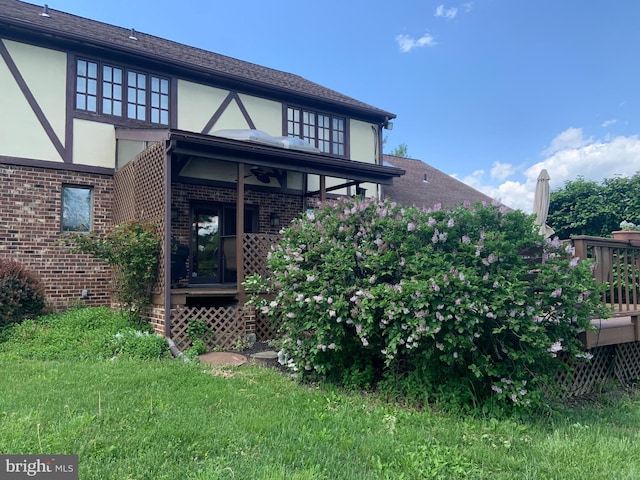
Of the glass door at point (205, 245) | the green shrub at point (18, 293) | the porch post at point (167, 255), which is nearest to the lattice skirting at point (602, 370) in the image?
the porch post at point (167, 255)

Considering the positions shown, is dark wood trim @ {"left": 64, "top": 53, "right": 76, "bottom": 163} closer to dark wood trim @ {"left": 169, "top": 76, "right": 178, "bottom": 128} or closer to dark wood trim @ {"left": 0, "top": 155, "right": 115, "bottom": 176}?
dark wood trim @ {"left": 0, "top": 155, "right": 115, "bottom": 176}

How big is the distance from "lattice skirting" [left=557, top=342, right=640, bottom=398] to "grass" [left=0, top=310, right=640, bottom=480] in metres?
0.61

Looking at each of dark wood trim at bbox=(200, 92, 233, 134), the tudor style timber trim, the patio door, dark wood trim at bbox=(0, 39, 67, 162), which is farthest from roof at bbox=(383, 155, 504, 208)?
dark wood trim at bbox=(0, 39, 67, 162)

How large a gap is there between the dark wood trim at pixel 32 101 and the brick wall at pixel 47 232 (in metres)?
0.50

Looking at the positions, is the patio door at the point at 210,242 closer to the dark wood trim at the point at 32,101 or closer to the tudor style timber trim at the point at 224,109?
the tudor style timber trim at the point at 224,109

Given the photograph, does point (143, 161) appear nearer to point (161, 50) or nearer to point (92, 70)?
point (92, 70)

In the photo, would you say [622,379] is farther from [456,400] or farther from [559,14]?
[559,14]

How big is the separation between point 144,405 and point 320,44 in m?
21.8

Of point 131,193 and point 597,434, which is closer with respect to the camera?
point 597,434

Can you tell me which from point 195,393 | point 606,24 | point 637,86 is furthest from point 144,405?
point 637,86

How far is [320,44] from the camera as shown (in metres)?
22.8

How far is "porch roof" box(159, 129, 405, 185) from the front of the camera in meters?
7.48

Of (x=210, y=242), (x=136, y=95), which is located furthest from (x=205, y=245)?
(x=136, y=95)

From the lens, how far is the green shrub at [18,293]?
287 inches
